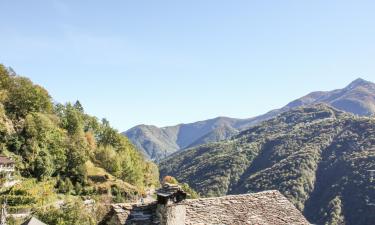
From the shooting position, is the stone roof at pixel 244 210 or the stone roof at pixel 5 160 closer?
the stone roof at pixel 244 210

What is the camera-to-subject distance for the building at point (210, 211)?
18906 mm

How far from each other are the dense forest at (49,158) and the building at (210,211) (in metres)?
48.3

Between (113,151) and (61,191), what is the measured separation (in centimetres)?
3103

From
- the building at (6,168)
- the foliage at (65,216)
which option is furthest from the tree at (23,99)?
the foliage at (65,216)

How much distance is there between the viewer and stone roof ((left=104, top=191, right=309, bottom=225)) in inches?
762

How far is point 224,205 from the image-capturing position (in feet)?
72.2

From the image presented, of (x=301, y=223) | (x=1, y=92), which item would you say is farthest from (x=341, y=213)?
(x=301, y=223)

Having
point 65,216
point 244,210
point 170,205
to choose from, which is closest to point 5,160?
point 65,216

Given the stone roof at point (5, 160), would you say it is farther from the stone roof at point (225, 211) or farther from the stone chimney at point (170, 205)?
the stone chimney at point (170, 205)

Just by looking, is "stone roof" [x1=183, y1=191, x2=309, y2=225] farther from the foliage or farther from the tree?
the tree

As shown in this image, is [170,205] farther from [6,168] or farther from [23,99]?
[23,99]

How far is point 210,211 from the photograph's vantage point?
21297 millimetres

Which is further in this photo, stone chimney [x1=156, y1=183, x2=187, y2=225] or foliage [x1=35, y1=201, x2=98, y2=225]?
foliage [x1=35, y1=201, x2=98, y2=225]

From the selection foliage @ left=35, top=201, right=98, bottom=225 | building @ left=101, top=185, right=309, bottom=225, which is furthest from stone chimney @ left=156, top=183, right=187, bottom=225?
foliage @ left=35, top=201, right=98, bottom=225
